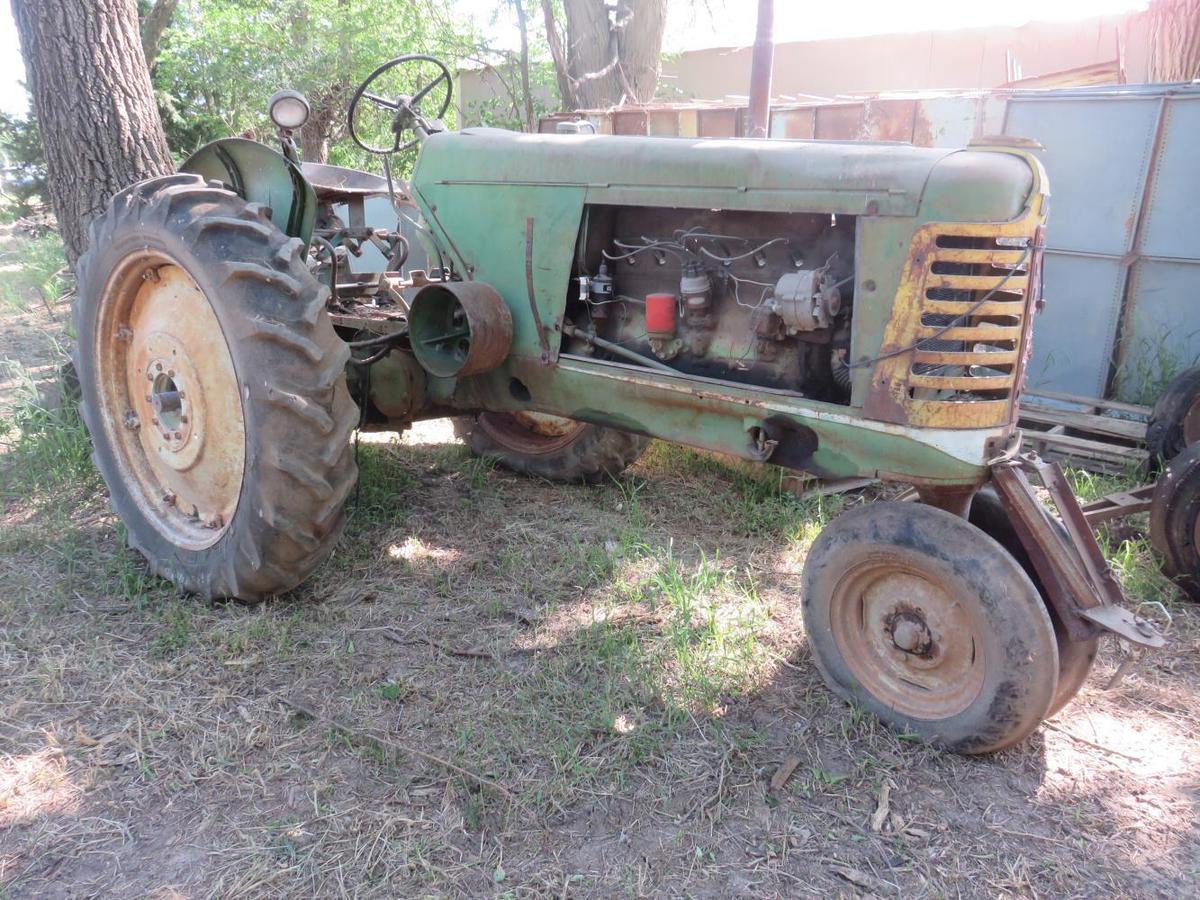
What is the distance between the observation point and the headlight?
3391 millimetres

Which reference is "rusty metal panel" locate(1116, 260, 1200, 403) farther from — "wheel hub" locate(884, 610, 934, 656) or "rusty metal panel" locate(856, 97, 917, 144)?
"wheel hub" locate(884, 610, 934, 656)

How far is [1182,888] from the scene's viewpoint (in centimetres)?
199

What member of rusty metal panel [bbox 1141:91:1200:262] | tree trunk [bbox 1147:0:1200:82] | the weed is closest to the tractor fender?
the weed

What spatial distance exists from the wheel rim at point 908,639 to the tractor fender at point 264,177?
2.40m

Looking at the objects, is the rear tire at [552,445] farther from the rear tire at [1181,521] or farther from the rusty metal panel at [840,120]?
the rusty metal panel at [840,120]

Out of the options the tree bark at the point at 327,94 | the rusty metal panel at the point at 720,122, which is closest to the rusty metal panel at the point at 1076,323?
the rusty metal panel at the point at 720,122

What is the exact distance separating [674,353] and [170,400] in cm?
175

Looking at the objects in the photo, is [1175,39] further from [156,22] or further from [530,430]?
[156,22]

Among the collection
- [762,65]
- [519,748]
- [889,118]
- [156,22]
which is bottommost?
[519,748]

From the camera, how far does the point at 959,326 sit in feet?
7.84

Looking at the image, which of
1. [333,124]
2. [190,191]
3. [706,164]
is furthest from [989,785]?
[333,124]

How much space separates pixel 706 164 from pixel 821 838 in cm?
188

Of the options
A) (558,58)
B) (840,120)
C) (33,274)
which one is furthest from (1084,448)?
(33,274)

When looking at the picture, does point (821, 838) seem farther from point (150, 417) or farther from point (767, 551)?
point (150, 417)
